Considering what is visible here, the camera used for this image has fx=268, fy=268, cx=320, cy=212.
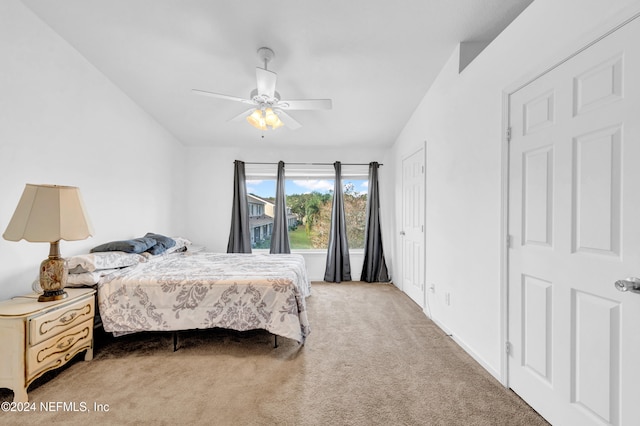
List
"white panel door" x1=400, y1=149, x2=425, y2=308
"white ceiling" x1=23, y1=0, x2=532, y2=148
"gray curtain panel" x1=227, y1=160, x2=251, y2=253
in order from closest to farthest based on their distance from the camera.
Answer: "white ceiling" x1=23, y1=0, x2=532, y2=148
"white panel door" x1=400, y1=149, x2=425, y2=308
"gray curtain panel" x1=227, y1=160, x2=251, y2=253

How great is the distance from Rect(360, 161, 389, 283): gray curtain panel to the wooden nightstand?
3.66 metres

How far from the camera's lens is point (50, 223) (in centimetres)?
181

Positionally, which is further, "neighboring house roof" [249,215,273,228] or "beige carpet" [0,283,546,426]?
"neighboring house roof" [249,215,273,228]

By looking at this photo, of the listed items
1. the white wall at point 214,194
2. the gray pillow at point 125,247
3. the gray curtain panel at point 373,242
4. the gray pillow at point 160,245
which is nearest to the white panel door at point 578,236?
the gray curtain panel at point 373,242

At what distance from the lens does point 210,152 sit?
465 centimetres

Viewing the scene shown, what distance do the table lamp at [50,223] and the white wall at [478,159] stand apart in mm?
3006

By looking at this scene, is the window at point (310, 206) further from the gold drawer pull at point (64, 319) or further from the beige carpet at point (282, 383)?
the gold drawer pull at point (64, 319)

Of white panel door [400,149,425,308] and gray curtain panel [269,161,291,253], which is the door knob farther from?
gray curtain panel [269,161,291,253]

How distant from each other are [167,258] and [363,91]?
3065 millimetres

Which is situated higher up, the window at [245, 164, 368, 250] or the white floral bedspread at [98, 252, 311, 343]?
the window at [245, 164, 368, 250]

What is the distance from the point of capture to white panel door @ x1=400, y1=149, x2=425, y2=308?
3.33 m

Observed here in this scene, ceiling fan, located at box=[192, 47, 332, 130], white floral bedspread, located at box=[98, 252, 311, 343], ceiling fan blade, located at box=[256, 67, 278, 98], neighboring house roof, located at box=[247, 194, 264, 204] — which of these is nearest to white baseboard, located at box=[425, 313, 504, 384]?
white floral bedspread, located at box=[98, 252, 311, 343]

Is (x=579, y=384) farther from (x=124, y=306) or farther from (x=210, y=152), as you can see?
(x=210, y=152)

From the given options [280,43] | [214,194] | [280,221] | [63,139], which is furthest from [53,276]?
[280,221]
